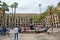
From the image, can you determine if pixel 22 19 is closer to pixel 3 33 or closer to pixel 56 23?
pixel 56 23

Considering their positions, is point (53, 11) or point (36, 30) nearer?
point (36, 30)

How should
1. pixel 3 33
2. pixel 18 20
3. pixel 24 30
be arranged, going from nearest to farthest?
pixel 3 33 < pixel 24 30 < pixel 18 20

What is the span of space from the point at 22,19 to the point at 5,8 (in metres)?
99.9

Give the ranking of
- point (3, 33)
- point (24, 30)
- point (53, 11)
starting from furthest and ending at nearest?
point (53, 11) < point (24, 30) < point (3, 33)

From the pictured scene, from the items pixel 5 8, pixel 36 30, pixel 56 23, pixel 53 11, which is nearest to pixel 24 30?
pixel 36 30

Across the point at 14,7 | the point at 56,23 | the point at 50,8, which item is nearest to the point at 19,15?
the point at 14,7

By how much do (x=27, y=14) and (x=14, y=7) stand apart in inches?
2694

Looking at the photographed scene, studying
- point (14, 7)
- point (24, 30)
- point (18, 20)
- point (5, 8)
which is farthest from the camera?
point (18, 20)

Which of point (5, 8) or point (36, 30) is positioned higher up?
point (5, 8)

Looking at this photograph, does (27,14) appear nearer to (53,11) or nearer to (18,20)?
(18,20)

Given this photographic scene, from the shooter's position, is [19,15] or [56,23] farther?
[19,15]

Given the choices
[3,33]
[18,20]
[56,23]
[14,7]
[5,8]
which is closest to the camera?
[3,33]

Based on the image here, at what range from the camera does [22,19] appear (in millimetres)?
170250

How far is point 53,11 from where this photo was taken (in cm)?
7900
